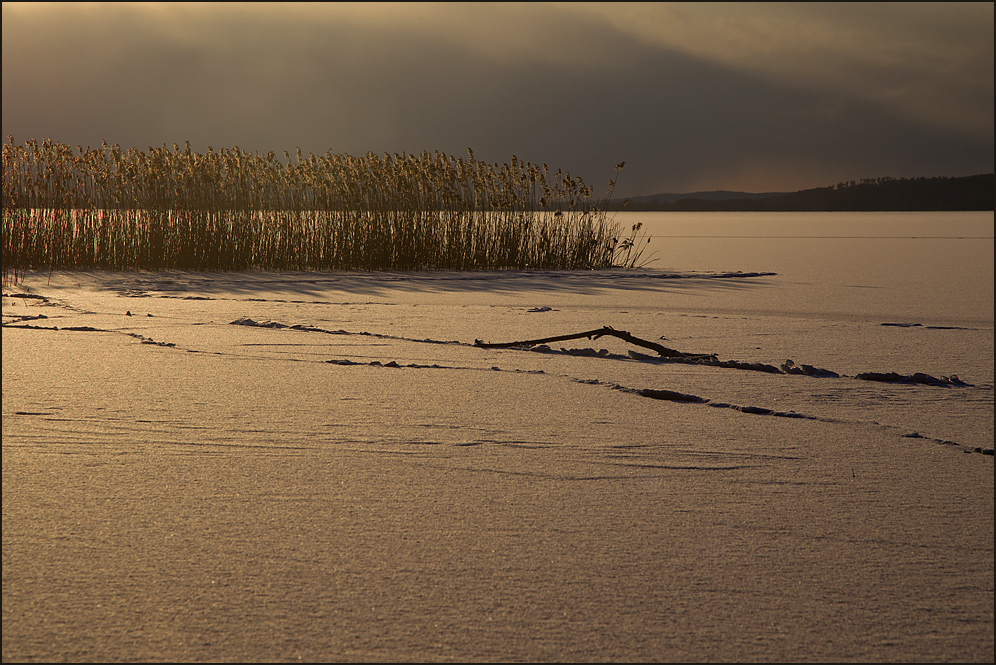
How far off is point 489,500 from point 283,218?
308 inches

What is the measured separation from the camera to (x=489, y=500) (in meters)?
1.67

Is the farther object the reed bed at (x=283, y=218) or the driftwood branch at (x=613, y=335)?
the reed bed at (x=283, y=218)

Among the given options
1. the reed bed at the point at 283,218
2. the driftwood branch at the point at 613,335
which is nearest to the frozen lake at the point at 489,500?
the driftwood branch at the point at 613,335

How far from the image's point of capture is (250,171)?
8.86m

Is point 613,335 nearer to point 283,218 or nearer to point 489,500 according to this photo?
point 489,500

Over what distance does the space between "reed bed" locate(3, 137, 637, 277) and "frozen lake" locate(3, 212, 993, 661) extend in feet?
17.1

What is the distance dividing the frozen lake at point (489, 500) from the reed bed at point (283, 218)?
5.21 metres

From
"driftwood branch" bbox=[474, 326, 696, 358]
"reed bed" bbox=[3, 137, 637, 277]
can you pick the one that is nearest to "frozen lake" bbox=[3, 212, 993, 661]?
"driftwood branch" bbox=[474, 326, 696, 358]

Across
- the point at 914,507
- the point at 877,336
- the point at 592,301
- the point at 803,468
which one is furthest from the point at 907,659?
the point at 592,301

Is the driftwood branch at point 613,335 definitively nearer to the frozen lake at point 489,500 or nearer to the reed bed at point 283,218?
the frozen lake at point 489,500

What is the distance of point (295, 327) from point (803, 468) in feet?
9.58

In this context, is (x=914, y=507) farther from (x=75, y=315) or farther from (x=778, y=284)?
(x=778, y=284)

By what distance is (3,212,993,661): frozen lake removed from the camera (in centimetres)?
116

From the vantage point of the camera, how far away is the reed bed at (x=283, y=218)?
852 centimetres
